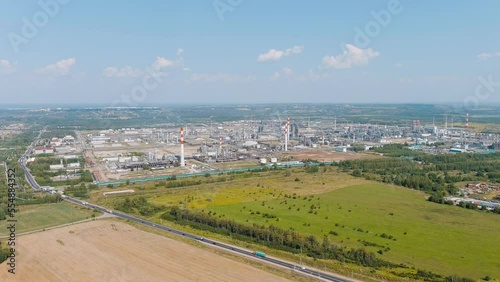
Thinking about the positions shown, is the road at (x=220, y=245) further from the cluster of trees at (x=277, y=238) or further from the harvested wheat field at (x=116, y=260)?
the cluster of trees at (x=277, y=238)

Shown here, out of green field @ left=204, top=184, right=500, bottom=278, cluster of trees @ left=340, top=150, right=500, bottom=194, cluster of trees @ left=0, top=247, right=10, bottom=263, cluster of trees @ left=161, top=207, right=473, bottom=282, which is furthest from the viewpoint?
cluster of trees @ left=340, top=150, right=500, bottom=194

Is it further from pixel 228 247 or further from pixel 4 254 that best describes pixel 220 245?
pixel 4 254

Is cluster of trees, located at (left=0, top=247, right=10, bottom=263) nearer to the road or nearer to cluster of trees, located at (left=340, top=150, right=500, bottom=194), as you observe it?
the road

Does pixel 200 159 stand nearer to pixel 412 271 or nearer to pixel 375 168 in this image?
pixel 375 168

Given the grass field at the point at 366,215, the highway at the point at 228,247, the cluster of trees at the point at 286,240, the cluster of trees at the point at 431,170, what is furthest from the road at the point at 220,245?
the cluster of trees at the point at 431,170

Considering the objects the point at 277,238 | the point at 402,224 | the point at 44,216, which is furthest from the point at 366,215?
the point at 44,216

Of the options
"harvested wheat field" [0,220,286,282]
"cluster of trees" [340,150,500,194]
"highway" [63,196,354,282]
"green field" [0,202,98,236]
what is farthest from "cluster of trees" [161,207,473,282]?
"cluster of trees" [340,150,500,194]
